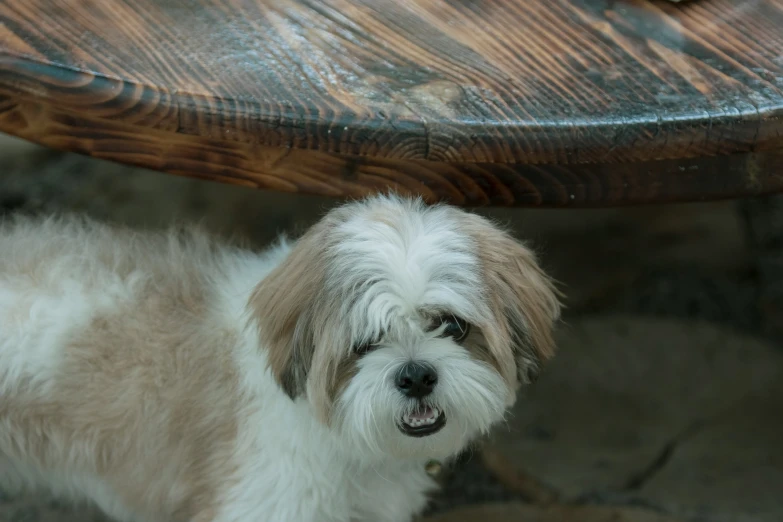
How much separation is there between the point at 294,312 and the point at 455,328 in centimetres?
31

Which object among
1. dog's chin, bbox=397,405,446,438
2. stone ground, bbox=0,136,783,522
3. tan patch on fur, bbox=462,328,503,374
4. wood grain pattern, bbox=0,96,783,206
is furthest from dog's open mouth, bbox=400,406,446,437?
stone ground, bbox=0,136,783,522

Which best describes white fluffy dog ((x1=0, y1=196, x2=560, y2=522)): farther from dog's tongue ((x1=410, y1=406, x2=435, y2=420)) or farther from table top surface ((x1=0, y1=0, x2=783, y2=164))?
table top surface ((x1=0, y1=0, x2=783, y2=164))

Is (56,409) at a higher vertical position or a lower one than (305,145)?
lower

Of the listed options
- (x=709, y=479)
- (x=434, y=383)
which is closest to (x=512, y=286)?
(x=434, y=383)

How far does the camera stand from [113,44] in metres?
1.64

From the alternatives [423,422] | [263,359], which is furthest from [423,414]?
[263,359]

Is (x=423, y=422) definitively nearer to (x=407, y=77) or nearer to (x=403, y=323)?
(x=403, y=323)

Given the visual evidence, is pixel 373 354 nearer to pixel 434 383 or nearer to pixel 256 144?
pixel 434 383

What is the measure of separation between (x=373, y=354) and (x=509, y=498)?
134 centimetres

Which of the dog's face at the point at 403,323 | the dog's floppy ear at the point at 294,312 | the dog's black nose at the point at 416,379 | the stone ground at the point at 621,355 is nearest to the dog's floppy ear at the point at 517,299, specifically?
the dog's face at the point at 403,323

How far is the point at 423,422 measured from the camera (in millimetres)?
1666

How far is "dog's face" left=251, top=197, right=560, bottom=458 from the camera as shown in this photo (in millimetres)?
1590

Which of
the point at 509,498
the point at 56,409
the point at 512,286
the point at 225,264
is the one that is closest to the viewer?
the point at 512,286

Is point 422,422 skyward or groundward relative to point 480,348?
groundward
